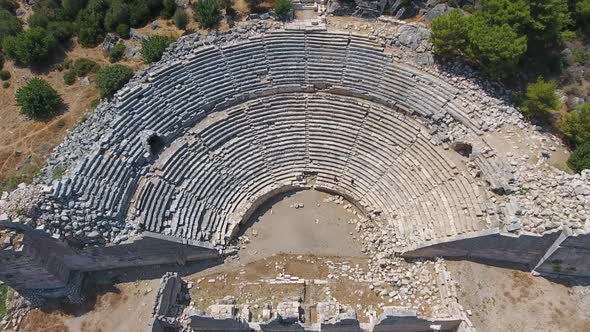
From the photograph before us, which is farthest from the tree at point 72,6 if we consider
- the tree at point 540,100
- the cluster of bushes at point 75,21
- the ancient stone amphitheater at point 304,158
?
the tree at point 540,100

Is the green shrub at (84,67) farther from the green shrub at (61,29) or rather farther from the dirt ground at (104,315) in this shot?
the dirt ground at (104,315)

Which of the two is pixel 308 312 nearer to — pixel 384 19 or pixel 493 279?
pixel 493 279

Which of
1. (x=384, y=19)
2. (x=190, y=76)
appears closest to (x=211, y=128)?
(x=190, y=76)

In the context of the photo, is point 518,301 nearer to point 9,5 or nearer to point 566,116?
point 566,116

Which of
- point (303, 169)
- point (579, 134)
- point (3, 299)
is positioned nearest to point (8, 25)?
point (3, 299)

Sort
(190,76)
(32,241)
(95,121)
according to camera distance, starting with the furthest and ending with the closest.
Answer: (190,76) < (95,121) < (32,241)
